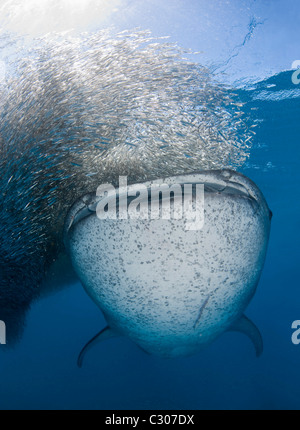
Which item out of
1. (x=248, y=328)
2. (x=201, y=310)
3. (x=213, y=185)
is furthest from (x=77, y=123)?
(x=248, y=328)

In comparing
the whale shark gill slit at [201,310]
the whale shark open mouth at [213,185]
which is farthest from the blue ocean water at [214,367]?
the whale shark gill slit at [201,310]

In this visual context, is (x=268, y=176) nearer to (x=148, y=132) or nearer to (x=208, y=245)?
(x=148, y=132)

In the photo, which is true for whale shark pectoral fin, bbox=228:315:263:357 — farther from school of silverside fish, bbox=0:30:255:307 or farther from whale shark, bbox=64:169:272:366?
school of silverside fish, bbox=0:30:255:307

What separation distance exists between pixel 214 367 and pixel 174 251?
22.0 m

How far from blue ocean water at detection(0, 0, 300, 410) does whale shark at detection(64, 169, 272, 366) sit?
7.41 metres

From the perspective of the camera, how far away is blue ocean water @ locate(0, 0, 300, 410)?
10.7 metres

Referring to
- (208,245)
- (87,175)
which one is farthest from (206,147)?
(208,245)

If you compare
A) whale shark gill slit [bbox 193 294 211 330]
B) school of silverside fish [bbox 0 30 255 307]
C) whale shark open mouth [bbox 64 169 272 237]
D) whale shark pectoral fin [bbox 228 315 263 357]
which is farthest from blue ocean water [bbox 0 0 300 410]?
whale shark gill slit [bbox 193 294 211 330]

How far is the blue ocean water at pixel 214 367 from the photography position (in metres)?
10.7

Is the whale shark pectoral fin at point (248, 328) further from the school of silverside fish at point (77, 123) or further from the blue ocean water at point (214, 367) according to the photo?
the blue ocean water at point (214, 367)

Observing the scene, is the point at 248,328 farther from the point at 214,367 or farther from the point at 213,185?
the point at 214,367

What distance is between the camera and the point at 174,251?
188 centimetres

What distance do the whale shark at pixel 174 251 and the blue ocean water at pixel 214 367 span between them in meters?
7.41
